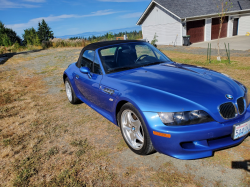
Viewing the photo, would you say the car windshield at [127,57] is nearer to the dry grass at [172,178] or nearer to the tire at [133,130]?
the tire at [133,130]

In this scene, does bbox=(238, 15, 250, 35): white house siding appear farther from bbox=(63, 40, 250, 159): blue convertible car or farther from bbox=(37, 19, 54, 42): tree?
bbox=(37, 19, 54, 42): tree

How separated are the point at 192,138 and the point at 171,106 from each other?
0.42 meters

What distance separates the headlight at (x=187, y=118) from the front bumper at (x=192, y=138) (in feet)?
0.15

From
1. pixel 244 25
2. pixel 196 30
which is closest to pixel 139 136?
pixel 196 30

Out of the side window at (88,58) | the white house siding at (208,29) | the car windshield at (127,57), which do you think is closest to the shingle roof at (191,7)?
the white house siding at (208,29)

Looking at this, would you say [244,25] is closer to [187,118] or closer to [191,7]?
[191,7]

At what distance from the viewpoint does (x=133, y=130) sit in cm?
284

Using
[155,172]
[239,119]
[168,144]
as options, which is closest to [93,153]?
[155,172]

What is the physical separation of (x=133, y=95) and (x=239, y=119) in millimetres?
1317

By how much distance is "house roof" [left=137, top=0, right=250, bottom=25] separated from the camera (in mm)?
22677

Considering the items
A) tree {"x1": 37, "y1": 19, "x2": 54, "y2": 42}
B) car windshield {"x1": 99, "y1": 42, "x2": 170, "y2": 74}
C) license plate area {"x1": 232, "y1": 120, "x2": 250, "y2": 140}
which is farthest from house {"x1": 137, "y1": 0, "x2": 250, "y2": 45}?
tree {"x1": 37, "y1": 19, "x2": 54, "y2": 42}

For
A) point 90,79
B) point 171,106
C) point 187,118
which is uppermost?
point 90,79

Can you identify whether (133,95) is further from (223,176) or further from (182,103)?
(223,176)

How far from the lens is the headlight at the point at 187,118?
2.22m
